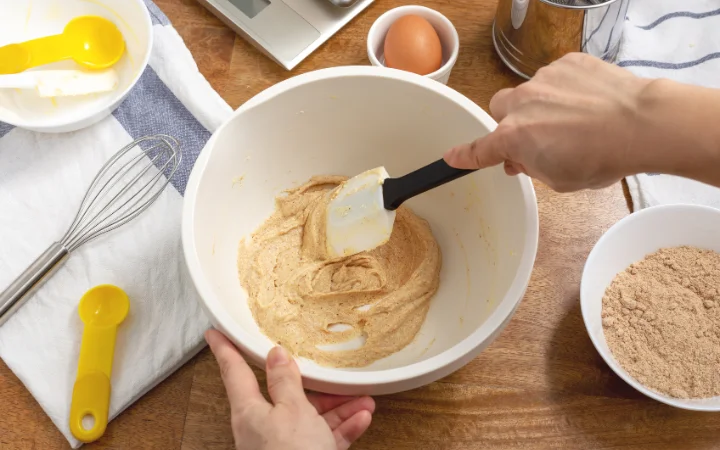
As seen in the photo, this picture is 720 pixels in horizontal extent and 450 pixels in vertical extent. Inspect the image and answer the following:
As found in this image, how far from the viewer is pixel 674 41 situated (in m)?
1.11

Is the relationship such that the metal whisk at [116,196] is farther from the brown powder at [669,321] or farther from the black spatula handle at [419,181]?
the brown powder at [669,321]

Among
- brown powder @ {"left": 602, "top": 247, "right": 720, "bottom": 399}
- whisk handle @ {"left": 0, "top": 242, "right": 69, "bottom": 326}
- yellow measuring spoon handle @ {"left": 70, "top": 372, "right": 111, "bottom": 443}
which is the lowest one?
yellow measuring spoon handle @ {"left": 70, "top": 372, "right": 111, "bottom": 443}

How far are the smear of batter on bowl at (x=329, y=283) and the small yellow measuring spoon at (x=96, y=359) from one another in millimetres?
199

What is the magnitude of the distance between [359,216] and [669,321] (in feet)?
1.49

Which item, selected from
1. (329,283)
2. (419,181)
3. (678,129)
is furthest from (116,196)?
(678,129)

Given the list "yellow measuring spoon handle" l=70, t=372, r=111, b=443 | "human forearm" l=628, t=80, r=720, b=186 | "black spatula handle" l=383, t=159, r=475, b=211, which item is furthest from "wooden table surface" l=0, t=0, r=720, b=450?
"human forearm" l=628, t=80, r=720, b=186

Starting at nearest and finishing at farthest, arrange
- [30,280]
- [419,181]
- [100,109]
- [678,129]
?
1. [678,129]
2. [419,181]
3. [30,280]
4. [100,109]

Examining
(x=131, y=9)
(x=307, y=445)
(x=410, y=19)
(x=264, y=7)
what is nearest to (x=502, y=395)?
(x=307, y=445)

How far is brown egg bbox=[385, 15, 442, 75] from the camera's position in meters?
Answer: 1.00

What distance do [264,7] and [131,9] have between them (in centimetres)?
23

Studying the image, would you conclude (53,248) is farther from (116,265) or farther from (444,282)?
(444,282)

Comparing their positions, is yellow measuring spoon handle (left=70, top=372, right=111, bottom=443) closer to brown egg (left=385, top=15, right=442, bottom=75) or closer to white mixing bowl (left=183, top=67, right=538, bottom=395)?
white mixing bowl (left=183, top=67, right=538, bottom=395)

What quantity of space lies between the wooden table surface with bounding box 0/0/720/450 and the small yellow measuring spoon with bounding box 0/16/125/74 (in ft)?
1.67

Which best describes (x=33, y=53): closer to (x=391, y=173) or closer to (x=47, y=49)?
(x=47, y=49)
